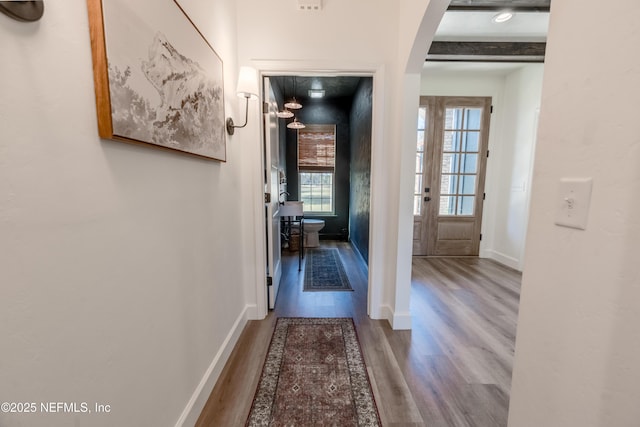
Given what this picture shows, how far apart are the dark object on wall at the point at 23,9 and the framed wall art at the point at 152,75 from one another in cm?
14

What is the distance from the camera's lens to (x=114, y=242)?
0.79m

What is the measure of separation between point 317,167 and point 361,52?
10.4ft

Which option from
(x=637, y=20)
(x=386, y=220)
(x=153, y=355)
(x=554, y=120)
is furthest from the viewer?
(x=386, y=220)

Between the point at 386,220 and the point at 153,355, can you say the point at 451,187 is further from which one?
the point at 153,355

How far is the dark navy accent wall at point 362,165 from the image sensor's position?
341 cm

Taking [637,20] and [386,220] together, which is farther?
[386,220]

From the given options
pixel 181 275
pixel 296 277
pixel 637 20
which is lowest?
pixel 296 277

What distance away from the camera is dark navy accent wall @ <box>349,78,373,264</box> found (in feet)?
11.2

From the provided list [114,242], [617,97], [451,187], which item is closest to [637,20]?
[617,97]

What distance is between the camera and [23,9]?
0.53 metres

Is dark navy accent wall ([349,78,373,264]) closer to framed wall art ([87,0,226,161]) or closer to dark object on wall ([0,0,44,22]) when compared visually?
framed wall art ([87,0,226,161])

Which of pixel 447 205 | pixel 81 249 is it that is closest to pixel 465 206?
pixel 447 205

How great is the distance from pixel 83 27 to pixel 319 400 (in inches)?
72.5

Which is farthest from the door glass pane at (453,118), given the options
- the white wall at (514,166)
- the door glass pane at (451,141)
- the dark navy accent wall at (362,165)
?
the dark navy accent wall at (362,165)
